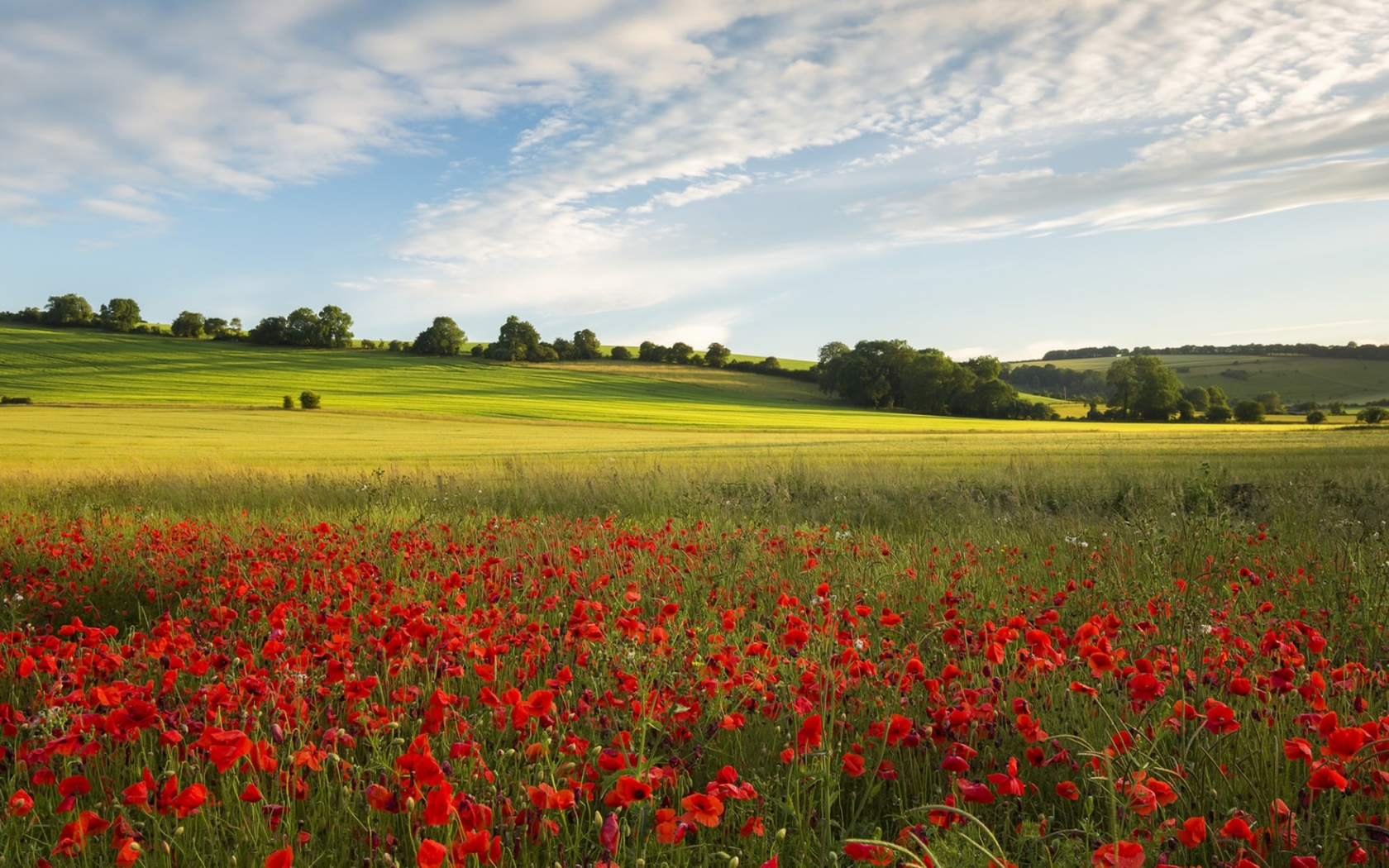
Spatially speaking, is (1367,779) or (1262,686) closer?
(1367,779)

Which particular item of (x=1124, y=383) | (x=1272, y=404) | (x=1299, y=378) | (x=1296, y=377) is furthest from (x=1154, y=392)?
(x=1296, y=377)

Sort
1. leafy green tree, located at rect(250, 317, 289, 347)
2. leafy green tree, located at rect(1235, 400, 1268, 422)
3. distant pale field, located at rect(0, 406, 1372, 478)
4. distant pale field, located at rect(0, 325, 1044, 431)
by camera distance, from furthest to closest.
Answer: leafy green tree, located at rect(250, 317, 289, 347), leafy green tree, located at rect(1235, 400, 1268, 422), distant pale field, located at rect(0, 325, 1044, 431), distant pale field, located at rect(0, 406, 1372, 478)

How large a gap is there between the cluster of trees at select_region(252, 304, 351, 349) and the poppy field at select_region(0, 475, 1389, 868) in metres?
96.4

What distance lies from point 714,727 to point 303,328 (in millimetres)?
100708

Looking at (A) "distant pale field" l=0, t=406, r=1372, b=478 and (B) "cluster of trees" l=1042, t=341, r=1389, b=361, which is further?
(B) "cluster of trees" l=1042, t=341, r=1389, b=361

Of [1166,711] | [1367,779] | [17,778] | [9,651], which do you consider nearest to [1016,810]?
[1166,711]

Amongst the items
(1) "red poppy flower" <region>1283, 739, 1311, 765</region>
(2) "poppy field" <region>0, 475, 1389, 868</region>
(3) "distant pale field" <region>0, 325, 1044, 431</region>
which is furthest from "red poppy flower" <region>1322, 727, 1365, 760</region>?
(3) "distant pale field" <region>0, 325, 1044, 431</region>

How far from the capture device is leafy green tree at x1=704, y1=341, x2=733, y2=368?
103375 mm

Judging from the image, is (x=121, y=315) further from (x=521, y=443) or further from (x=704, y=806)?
(x=704, y=806)

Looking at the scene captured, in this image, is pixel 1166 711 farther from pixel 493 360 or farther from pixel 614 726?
pixel 493 360

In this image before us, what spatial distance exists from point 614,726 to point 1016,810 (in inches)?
54.1

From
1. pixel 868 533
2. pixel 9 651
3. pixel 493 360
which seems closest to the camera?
pixel 9 651

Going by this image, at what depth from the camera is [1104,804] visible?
2615 millimetres

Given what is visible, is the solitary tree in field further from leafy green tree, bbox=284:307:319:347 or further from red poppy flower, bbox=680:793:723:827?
red poppy flower, bbox=680:793:723:827
